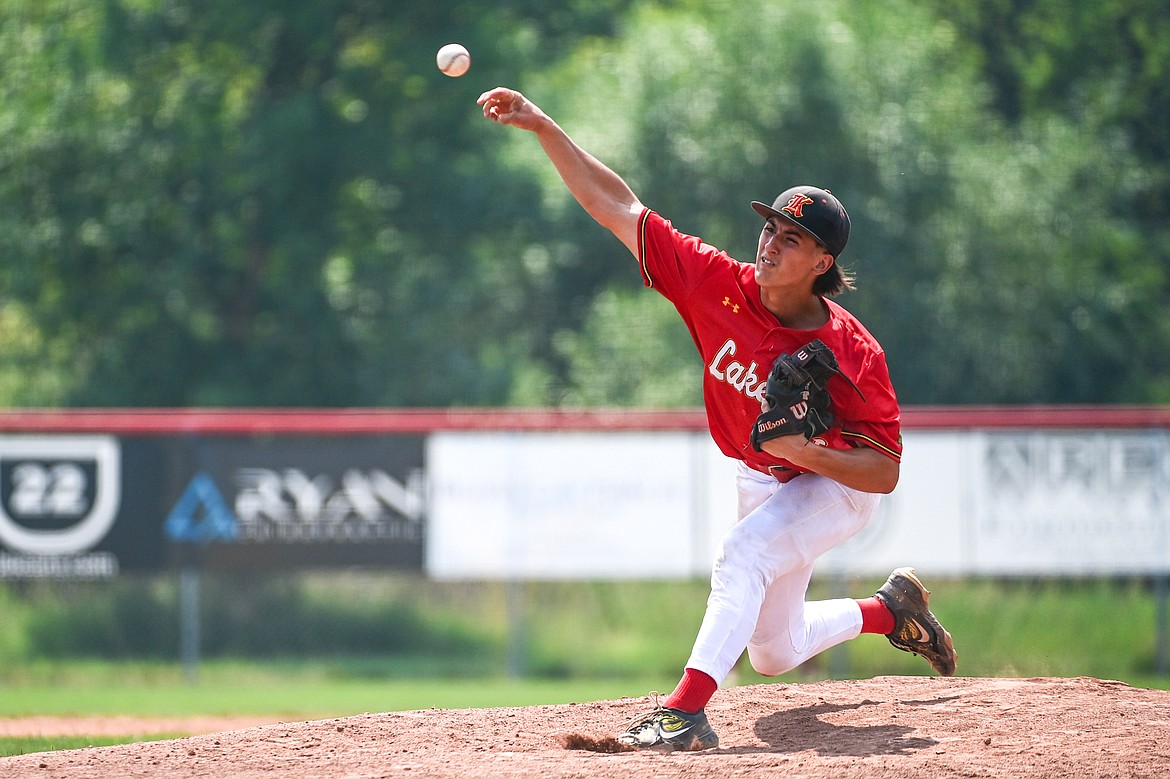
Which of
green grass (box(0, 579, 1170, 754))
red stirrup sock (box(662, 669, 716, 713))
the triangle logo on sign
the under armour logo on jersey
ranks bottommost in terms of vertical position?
green grass (box(0, 579, 1170, 754))

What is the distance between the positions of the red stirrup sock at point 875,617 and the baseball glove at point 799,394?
1.19m

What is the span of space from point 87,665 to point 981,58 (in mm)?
16007

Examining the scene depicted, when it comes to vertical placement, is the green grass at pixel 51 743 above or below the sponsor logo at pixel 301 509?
below

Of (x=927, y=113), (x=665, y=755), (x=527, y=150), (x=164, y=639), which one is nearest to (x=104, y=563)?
(x=164, y=639)

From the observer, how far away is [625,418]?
32.8ft

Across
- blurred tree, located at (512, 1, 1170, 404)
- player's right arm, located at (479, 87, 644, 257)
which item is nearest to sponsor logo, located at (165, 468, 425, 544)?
player's right arm, located at (479, 87, 644, 257)

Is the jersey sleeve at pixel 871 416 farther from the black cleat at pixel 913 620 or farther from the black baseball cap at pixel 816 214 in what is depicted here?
the black cleat at pixel 913 620

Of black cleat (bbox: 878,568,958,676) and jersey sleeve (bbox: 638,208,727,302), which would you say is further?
black cleat (bbox: 878,568,958,676)

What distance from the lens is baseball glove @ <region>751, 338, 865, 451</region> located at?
13.6 ft

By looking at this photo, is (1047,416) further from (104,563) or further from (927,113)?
(927,113)

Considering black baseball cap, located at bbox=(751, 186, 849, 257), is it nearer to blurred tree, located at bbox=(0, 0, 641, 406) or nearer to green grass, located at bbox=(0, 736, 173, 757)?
green grass, located at bbox=(0, 736, 173, 757)

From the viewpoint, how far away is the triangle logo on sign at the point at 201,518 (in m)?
9.67

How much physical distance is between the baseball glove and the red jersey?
11cm

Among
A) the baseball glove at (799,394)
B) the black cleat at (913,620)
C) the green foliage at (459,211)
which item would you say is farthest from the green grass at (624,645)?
the green foliage at (459,211)
